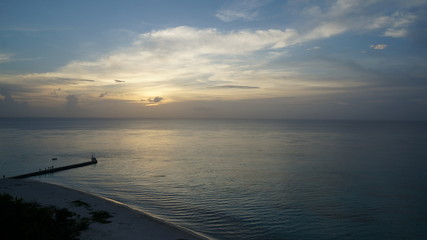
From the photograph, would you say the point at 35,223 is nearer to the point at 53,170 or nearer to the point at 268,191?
the point at 268,191

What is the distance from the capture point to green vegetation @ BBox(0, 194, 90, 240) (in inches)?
725

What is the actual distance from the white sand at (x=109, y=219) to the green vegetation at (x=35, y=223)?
1.20m

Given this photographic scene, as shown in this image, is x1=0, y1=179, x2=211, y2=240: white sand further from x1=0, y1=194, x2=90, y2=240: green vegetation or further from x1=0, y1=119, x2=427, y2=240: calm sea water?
x1=0, y1=119, x2=427, y2=240: calm sea water

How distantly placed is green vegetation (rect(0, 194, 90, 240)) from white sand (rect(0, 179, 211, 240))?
1203 millimetres

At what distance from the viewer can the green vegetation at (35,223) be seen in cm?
1841

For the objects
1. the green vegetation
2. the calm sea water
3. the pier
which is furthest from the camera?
the pier

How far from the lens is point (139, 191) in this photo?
41.5 metres

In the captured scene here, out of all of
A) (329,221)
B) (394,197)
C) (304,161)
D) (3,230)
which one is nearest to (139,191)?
(3,230)

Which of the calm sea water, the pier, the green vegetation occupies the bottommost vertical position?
the calm sea water

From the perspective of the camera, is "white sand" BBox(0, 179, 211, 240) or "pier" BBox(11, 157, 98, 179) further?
"pier" BBox(11, 157, 98, 179)

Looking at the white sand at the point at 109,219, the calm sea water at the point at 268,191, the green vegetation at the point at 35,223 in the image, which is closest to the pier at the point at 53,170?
the calm sea water at the point at 268,191

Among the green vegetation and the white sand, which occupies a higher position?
the green vegetation

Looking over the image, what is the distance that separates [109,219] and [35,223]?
7.82 m

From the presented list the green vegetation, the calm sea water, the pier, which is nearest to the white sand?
the green vegetation
